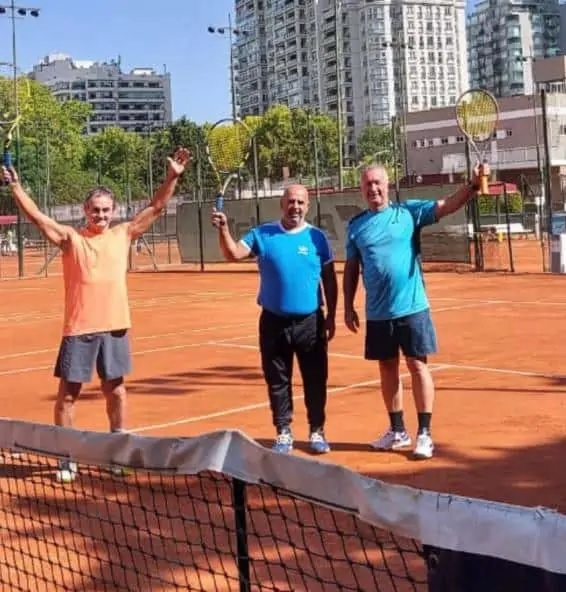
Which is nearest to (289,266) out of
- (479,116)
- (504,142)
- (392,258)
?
(392,258)

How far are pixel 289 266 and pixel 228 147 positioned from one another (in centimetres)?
1688

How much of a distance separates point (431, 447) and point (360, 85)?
123698 millimetres

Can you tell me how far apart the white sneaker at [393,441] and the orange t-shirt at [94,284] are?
1.66 meters

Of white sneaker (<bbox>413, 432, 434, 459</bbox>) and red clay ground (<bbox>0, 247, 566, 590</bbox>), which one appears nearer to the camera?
red clay ground (<bbox>0, 247, 566, 590</bbox>)

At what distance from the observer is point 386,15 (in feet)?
419

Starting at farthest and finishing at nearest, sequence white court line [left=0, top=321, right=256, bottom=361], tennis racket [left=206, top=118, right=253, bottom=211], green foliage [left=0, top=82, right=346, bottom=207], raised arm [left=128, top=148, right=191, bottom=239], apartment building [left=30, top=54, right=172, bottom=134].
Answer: apartment building [left=30, top=54, right=172, bottom=134]
green foliage [left=0, top=82, right=346, bottom=207]
tennis racket [left=206, top=118, right=253, bottom=211]
white court line [left=0, top=321, right=256, bottom=361]
raised arm [left=128, top=148, right=191, bottom=239]

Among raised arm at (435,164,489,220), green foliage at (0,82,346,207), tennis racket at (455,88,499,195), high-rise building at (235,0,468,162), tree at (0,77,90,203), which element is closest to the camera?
raised arm at (435,164,489,220)

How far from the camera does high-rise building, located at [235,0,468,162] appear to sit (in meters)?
124

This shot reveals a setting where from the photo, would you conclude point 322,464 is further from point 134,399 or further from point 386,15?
point 386,15

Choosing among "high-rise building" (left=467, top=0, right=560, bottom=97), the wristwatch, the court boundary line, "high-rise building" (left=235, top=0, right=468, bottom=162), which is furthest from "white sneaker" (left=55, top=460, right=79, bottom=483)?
"high-rise building" (left=467, top=0, right=560, bottom=97)

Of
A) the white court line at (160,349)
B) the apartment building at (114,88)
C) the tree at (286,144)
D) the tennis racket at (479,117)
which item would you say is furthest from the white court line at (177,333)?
the apartment building at (114,88)

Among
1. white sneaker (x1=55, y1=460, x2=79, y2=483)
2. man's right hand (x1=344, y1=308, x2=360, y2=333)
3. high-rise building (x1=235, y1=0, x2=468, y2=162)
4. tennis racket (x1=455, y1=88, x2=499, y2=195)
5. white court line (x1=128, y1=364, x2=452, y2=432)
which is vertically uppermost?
high-rise building (x1=235, y1=0, x2=468, y2=162)

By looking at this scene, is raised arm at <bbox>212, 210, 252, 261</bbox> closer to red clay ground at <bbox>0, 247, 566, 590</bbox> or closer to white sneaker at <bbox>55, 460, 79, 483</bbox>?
red clay ground at <bbox>0, 247, 566, 590</bbox>

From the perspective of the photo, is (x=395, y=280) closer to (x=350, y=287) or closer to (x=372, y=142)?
(x=350, y=287)
